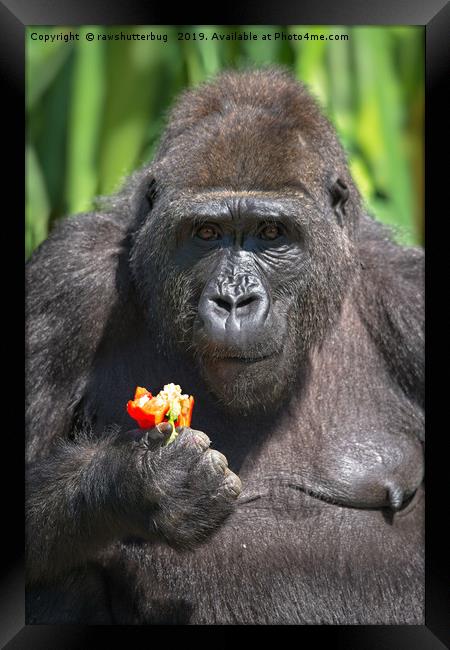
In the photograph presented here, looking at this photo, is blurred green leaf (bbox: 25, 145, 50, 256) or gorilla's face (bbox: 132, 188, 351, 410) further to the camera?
blurred green leaf (bbox: 25, 145, 50, 256)

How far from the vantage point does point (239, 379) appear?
4.25 m

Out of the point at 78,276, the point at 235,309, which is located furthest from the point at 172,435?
the point at 78,276

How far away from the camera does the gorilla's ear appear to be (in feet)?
15.6

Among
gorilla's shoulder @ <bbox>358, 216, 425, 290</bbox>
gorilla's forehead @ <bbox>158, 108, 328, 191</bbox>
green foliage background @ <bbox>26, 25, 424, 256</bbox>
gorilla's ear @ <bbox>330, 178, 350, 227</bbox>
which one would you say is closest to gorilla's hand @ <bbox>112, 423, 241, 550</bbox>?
gorilla's forehead @ <bbox>158, 108, 328, 191</bbox>

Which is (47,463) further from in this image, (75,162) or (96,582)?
(75,162)

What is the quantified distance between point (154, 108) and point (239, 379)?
3.14m

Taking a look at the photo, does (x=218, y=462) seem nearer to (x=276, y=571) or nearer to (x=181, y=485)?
(x=181, y=485)

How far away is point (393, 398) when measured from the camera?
503 centimetres

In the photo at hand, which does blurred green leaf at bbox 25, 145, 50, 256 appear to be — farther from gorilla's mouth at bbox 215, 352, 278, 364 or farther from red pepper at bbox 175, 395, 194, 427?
red pepper at bbox 175, 395, 194, 427

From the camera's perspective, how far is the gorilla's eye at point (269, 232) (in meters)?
4.50

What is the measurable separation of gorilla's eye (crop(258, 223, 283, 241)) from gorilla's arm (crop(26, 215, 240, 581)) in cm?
72

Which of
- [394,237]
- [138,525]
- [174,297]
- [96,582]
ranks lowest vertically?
[96,582]
